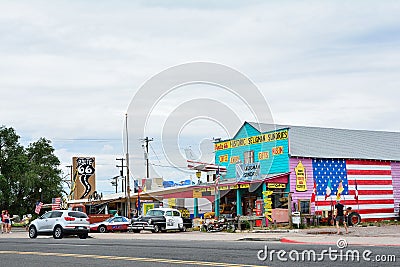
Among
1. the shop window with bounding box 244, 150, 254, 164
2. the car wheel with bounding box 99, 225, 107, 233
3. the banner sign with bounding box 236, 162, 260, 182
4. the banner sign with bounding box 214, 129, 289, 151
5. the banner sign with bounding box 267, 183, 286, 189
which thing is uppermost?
the banner sign with bounding box 214, 129, 289, 151

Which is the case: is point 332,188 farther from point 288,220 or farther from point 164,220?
point 164,220

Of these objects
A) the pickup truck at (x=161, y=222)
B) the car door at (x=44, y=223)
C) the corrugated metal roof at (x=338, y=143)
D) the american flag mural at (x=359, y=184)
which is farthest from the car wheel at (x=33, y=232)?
the american flag mural at (x=359, y=184)

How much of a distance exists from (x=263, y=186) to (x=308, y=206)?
128 inches

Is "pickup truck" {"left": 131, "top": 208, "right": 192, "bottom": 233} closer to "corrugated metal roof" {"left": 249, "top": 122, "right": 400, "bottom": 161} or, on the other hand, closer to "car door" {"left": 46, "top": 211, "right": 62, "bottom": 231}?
"corrugated metal roof" {"left": 249, "top": 122, "right": 400, "bottom": 161}

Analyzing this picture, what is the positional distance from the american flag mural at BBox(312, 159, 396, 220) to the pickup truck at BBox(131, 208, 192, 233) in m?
8.79

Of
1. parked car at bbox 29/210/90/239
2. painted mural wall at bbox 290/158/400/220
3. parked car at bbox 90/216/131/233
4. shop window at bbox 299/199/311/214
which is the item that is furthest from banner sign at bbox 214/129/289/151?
parked car at bbox 29/210/90/239

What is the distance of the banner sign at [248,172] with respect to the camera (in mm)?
40388

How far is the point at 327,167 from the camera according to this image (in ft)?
131

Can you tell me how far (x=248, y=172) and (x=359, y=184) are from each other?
7.36 m

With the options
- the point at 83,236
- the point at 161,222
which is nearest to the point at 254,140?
the point at 161,222

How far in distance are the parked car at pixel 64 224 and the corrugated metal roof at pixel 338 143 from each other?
14.7m

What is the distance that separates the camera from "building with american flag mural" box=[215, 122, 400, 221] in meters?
38.8

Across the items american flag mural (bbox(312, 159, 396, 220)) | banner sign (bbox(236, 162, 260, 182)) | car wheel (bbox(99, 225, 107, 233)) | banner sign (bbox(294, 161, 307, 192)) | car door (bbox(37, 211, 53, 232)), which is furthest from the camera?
car wheel (bbox(99, 225, 107, 233))

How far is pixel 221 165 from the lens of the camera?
4538cm
